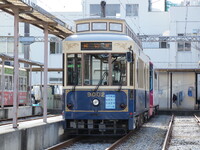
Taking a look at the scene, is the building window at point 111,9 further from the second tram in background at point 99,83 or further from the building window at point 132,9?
the second tram in background at point 99,83

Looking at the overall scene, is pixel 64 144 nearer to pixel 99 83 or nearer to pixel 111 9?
pixel 99 83

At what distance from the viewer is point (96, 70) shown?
47.2 ft

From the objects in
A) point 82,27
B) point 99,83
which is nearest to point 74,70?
point 99,83

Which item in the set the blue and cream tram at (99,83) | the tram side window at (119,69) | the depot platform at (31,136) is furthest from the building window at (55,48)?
the tram side window at (119,69)

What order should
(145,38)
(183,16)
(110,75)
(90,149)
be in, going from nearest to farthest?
(90,149), (110,75), (145,38), (183,16)

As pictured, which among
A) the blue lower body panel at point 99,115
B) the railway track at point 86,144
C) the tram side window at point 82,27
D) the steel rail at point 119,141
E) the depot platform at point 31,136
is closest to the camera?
the depot platform at point 31,136

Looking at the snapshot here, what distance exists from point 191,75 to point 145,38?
16.0ft

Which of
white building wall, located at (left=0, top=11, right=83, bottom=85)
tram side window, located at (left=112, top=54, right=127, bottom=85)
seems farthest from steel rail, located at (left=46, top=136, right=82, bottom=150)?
white building wall, located at (left=0, top=11, right=83, bottom=85)

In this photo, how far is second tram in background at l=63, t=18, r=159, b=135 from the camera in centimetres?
1427

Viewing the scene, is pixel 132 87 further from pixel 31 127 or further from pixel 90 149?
pixel 31 127

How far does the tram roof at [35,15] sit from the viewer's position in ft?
36.6

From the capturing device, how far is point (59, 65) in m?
51.4

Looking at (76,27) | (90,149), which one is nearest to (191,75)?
(76,27)

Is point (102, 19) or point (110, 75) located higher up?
point (102, 19)
